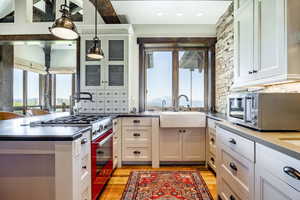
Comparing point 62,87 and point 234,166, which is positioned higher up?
point 62,87

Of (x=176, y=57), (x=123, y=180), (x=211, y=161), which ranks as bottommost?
(x=123, y=180)

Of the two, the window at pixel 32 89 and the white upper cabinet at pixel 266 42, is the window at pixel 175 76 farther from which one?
the window at pixel 32 89

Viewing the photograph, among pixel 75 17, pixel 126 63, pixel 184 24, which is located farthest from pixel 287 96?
pixel 75 17

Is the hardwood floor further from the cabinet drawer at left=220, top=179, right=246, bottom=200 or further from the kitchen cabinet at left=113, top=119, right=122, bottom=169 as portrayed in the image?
the cabinet drawer at left=220, top=179, right=246, bottom=200

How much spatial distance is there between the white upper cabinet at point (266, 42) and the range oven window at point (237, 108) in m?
0.24

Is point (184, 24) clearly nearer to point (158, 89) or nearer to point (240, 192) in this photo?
point (158, 89)

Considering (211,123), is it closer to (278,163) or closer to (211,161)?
(211,161)

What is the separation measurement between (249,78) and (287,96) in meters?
0.55

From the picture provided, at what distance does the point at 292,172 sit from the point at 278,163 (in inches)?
5.1


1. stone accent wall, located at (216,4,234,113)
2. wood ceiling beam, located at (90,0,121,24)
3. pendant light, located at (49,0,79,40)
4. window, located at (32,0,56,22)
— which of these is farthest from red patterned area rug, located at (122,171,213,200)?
window, located at (32,0,56,22)

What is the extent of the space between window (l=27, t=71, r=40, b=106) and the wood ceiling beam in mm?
4554

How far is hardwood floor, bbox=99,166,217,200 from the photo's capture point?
235 centimetres

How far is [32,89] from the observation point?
6781 millimetres

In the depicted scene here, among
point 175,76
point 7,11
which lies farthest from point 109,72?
point 7,11
